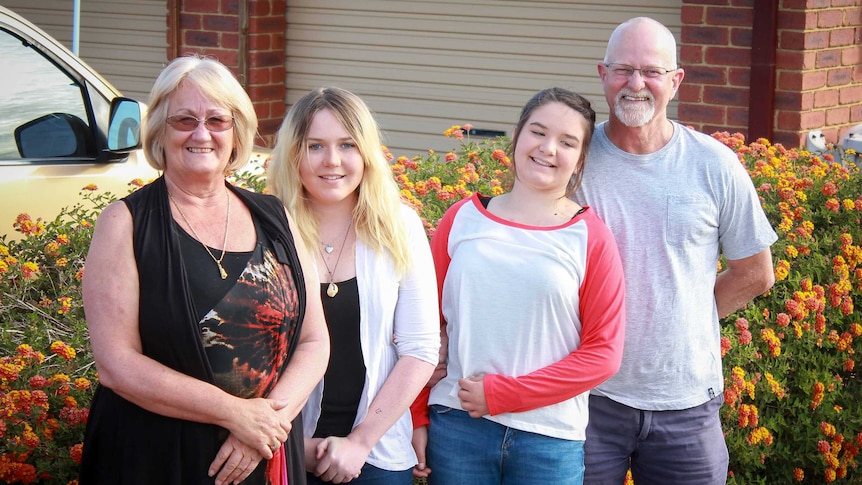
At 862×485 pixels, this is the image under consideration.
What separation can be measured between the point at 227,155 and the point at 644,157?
1.27 m

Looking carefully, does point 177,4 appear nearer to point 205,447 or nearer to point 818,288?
point 818,288

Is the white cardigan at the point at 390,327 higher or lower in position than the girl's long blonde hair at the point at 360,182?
lower

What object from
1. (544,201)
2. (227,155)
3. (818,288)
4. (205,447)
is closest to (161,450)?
(205,447)

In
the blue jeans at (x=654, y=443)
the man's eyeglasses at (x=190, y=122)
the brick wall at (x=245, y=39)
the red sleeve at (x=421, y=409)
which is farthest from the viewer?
the brick wall at (x=245, y=39)

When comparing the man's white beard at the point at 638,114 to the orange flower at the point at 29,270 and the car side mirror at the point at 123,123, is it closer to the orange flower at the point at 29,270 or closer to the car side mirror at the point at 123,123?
the orange flower at the point at 29,270

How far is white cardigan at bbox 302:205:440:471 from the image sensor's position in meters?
3.06

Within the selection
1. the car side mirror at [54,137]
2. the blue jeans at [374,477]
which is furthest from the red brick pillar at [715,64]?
the blue jeans at [374,477]

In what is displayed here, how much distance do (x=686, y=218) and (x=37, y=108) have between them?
9.93 ft

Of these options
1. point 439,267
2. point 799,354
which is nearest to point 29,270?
point 439,267

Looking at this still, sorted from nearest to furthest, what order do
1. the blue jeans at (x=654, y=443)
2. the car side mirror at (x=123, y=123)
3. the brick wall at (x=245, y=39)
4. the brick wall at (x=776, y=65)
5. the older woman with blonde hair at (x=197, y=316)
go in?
the older woman with blonde hair at (x=197, y=316)
the blue jeans at (x=654, y=443)
the car side mirror at (x=123, y=123)
the brick wall at (x=776, y=65)
the brick wall at (x=245, y=39)

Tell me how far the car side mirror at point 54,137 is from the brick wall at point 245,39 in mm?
3588

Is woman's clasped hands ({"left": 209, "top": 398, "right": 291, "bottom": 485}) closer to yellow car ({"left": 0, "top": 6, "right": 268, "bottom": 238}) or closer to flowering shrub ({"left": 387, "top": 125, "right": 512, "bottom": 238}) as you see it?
flowering shrub ({"left": 387, "top": 125, "right": 512, "bottom": 238})

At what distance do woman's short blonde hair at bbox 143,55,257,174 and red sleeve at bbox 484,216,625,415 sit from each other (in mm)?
999

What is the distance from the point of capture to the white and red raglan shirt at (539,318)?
10.2 feet
